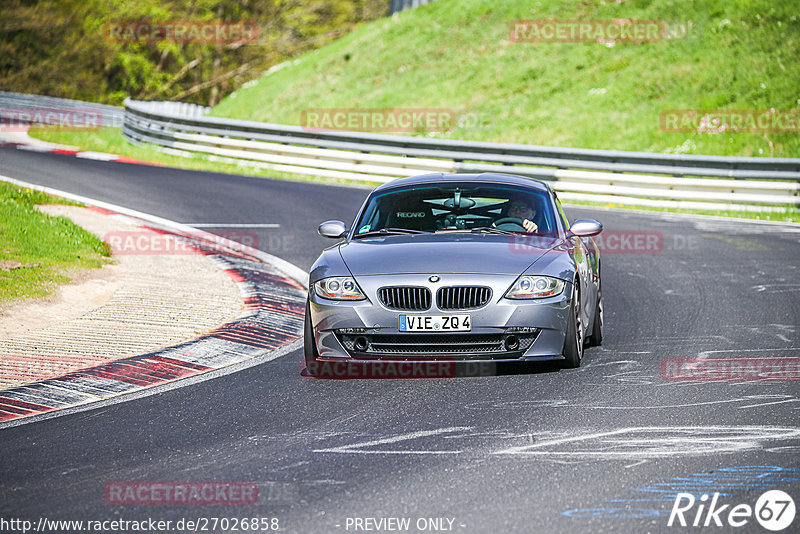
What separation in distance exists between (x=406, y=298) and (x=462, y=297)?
15.3 inches

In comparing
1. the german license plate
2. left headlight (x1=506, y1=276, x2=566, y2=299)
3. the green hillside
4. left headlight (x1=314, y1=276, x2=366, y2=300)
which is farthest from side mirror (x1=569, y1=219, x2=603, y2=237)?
the green hillside

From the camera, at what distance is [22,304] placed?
1057cm

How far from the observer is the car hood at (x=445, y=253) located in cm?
795

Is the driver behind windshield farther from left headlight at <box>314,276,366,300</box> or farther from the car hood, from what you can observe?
left headlight at <box>314,276,366,300</box>

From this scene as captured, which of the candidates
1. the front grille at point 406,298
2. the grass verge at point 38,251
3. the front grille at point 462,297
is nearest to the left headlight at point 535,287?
the front grille at point 462,297

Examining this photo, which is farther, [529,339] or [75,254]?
[75,254]

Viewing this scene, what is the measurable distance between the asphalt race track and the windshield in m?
1.22

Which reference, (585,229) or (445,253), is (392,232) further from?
(585,229)

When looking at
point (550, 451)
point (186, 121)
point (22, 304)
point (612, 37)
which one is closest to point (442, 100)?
point (612, 37)

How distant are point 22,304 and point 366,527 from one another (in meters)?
6.62

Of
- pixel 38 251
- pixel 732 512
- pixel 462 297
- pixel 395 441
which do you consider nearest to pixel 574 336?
pixel 462 297

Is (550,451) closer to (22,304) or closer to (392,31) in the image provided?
(22,304)

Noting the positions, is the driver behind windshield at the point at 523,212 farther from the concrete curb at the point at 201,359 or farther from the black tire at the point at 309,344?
the concrete curb at the point at 201,359

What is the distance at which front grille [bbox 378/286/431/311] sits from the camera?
7801 millimetres
